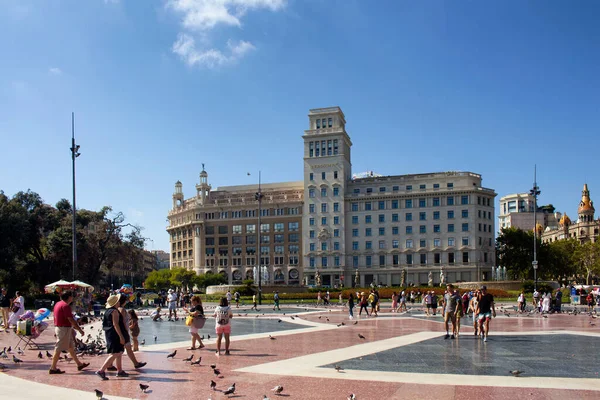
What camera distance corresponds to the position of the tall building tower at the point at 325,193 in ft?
346

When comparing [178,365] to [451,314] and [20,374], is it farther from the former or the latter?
[451,314]

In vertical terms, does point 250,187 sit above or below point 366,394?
above

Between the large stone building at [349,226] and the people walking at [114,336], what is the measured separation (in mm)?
82288

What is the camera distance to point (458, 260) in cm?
9850

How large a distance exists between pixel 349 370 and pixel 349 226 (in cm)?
9293

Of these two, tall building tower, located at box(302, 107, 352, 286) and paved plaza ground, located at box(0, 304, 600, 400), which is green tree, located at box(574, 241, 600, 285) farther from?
paved plaza ground, located at box(0, 304, 600, 400)

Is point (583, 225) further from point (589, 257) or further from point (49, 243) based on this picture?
point (49, 243)

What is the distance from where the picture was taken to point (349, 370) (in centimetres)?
1316

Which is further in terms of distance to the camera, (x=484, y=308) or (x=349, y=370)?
(x=484, y=308)

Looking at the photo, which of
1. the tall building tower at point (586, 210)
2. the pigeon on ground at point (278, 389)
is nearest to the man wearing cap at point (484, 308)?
the pigeon on ground at point (278, 389)

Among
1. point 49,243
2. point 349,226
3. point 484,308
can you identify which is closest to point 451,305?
point 484,308

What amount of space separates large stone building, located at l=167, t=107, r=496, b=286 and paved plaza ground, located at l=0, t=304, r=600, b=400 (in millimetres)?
74843

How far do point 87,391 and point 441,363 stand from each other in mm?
8187

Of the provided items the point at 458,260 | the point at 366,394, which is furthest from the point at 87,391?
the point at 458,260
